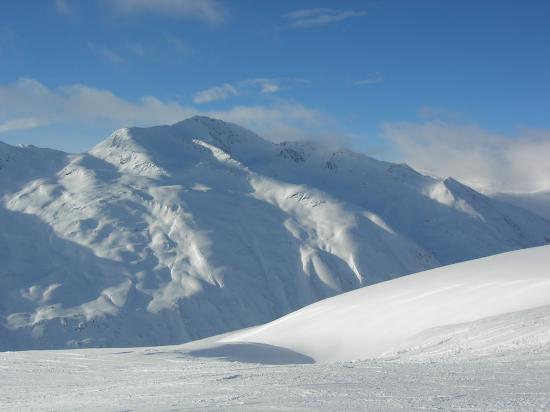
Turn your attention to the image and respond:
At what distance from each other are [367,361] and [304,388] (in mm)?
8011

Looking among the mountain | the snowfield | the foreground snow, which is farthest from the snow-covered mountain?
the foreground snow

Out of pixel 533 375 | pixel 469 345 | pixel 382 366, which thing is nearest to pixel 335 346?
pixel 469 345

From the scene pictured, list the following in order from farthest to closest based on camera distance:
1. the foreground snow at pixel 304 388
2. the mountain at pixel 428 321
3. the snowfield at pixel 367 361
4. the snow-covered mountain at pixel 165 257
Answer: the snow-covered mountain at pixel 165 257 → the mountain at pixel 428 321 → the snowfield at pixel 367 361 → the foreground snow at pixel 304 388

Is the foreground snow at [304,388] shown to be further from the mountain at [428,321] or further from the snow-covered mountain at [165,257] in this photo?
the snow-covered mountain at [165,257]

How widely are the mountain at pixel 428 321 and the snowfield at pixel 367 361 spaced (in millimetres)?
86

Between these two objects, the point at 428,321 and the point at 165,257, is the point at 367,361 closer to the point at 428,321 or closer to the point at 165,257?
the point at 428,321

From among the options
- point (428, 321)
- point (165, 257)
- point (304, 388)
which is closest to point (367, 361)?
point (304, 388)

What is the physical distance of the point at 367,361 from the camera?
24391mm

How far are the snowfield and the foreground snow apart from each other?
4cm

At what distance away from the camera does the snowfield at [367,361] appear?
50.4 feet

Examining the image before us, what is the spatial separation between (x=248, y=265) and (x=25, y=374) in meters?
134

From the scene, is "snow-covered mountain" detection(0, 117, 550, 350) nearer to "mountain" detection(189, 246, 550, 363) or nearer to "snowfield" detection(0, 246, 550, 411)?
"mountain" detection(189, 246, 550, 363)

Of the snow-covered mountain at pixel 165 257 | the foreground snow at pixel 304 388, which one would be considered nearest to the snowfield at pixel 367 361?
the foreground snow at pixel 304 388

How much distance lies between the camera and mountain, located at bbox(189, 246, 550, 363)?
25.4 meters
